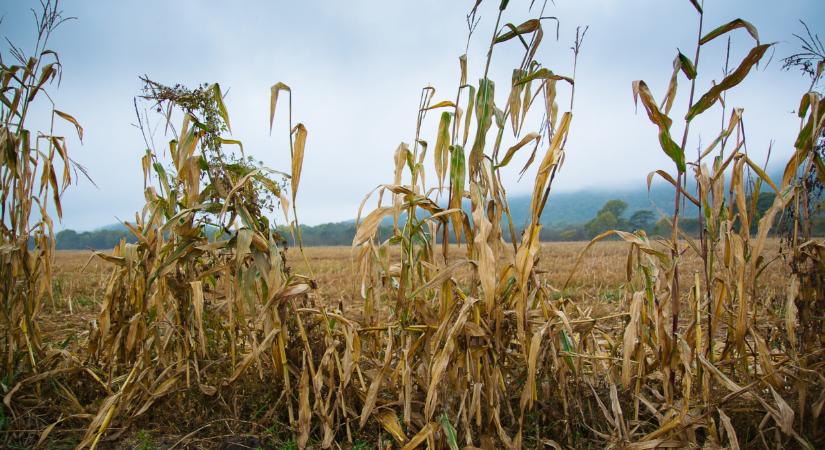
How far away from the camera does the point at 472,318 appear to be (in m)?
1.73

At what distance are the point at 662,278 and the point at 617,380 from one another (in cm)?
50

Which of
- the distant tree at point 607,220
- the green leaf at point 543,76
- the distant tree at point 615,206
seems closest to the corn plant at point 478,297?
the green leaf at point 543,76

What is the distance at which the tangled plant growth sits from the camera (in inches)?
65.6

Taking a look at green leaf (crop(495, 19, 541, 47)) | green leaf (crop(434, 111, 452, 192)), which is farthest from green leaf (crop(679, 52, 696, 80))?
green leaf (crop(434, 111, 452, 192))

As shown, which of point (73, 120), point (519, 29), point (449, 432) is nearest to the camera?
point (449, 432)

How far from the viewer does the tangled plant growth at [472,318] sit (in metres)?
1.67

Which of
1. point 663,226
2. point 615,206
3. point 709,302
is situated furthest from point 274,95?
point 615,206

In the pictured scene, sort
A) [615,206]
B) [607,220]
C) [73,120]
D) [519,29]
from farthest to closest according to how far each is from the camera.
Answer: [615,206] < [607,220] < [73,120] < [519,29]

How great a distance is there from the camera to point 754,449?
5.68 feet

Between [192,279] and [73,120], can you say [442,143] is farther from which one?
[73,120]

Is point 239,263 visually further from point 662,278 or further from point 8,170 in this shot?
point 662,278

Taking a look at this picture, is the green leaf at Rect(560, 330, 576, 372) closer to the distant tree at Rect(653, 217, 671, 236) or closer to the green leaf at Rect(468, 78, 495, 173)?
the distant tree at Rect(653, 217, 671, 236)

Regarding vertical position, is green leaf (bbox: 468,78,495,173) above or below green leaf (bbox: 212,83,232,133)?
below

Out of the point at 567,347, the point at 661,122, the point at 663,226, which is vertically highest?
the point at 661,122
